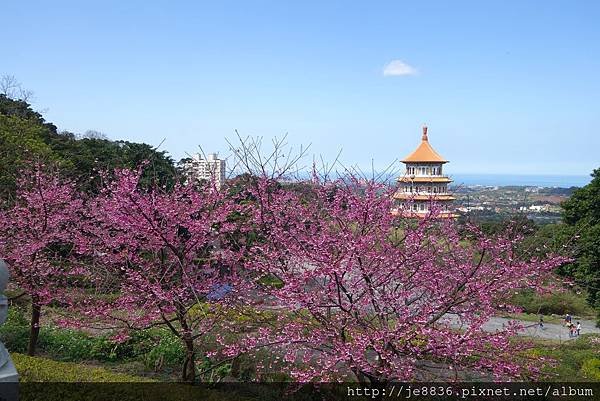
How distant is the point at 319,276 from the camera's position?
214 inches

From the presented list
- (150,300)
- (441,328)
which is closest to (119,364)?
(150,300)

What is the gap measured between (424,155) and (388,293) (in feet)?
102

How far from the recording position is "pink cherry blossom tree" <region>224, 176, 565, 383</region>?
16.6 ft

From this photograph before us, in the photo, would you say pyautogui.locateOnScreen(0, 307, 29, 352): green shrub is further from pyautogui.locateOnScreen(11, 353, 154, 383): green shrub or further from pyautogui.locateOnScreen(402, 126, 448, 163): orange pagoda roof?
pyautogui.locateOnScreen(402, 126, 448, 163): orange pagoda roof

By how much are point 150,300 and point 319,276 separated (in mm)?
2621

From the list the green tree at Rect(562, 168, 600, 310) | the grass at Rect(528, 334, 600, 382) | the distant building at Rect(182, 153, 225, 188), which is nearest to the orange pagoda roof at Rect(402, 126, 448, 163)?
the green tree at Rect(562, 168, 600, 310)

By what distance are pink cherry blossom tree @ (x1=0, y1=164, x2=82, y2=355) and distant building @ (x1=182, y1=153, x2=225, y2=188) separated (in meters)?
2.20

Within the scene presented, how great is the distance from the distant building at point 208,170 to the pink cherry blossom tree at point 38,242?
2.20 metres

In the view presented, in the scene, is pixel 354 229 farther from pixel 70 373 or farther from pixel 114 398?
pixel 70 373

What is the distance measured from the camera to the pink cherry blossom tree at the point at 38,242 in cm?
782

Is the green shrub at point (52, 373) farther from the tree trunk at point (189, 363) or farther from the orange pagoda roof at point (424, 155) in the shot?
the orange pagoda roof at point (424, 155)

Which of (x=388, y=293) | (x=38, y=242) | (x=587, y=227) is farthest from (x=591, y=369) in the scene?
(x=38, y=242)

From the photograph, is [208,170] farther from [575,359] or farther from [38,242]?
[575,359]

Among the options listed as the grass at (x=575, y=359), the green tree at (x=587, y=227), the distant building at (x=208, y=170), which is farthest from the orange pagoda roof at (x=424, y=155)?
the distant building at (x=208, y=170)
